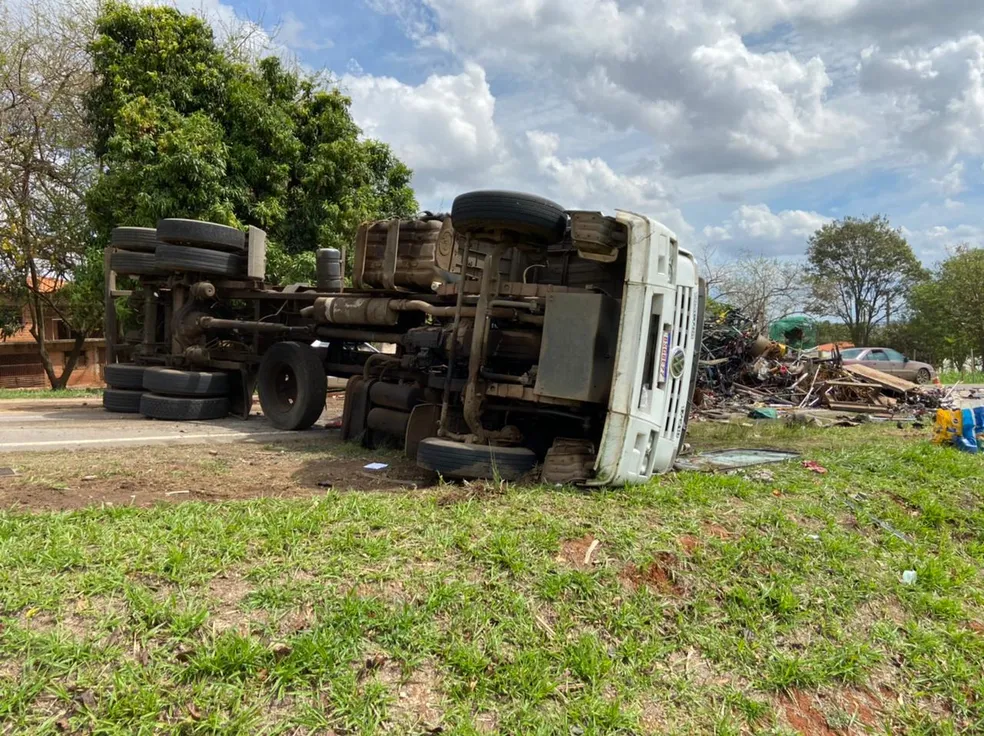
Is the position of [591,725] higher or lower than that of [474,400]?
lower

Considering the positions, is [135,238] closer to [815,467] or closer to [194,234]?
[194,234]

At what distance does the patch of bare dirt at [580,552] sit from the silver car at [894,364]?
18.2 metres

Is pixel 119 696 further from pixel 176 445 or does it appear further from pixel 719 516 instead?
pixel 176 445

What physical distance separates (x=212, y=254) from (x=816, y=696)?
7.97 meters

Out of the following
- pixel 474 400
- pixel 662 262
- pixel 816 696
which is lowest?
pixel 816 696

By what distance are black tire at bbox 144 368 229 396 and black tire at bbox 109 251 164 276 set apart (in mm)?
1324

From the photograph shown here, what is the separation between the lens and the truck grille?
5.01 meters

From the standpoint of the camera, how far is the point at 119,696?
230cm

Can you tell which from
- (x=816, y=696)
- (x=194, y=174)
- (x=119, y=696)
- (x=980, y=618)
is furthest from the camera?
(x=194, y=174)

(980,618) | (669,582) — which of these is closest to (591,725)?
(669,582)

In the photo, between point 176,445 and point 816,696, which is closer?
point 816,696

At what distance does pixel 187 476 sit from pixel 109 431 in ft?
9.23

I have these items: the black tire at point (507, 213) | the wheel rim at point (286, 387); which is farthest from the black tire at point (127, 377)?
the black tire at point (507, 213)

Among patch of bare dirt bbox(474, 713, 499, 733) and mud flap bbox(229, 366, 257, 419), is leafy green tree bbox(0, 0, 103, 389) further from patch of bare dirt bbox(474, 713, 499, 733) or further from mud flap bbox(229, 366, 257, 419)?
patch of bare dirt bbox(474, 713, 499, 733)
